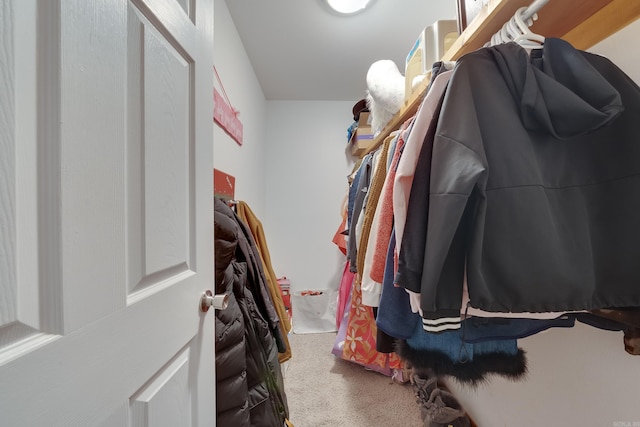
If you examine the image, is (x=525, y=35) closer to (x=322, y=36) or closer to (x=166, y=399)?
(x=166, y=399)

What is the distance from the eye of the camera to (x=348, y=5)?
1418mm

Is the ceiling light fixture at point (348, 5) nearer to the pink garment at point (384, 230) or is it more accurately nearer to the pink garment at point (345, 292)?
the pink garment at point (384, 230)

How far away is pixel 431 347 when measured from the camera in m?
0.69

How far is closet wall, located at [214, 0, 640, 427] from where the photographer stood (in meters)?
0.67

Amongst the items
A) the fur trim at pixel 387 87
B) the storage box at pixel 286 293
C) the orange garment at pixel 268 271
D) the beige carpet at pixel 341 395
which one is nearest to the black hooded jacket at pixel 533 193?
the fur trim at pixel 387 87

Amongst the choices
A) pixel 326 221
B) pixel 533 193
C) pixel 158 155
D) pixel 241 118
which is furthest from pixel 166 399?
pixel 326 221

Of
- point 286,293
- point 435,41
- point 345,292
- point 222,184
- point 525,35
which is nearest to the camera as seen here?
point 525,35

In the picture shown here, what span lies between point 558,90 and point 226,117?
4.25 ft

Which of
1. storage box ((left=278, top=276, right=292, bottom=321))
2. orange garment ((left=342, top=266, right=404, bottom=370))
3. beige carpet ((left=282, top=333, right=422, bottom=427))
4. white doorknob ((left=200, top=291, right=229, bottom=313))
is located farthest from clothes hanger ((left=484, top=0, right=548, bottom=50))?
storage box ((left=278, top=276, right=292, bottom=321))

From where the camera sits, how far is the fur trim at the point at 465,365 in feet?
2.26

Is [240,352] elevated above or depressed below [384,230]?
below

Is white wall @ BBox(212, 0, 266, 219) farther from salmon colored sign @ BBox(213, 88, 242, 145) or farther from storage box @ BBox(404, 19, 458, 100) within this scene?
storage box @ BBox(404, 19, 458, 100)

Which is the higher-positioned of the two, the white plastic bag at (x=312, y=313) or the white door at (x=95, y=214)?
the white door at (x=95, y=214)

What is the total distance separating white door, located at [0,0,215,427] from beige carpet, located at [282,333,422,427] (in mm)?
1023
